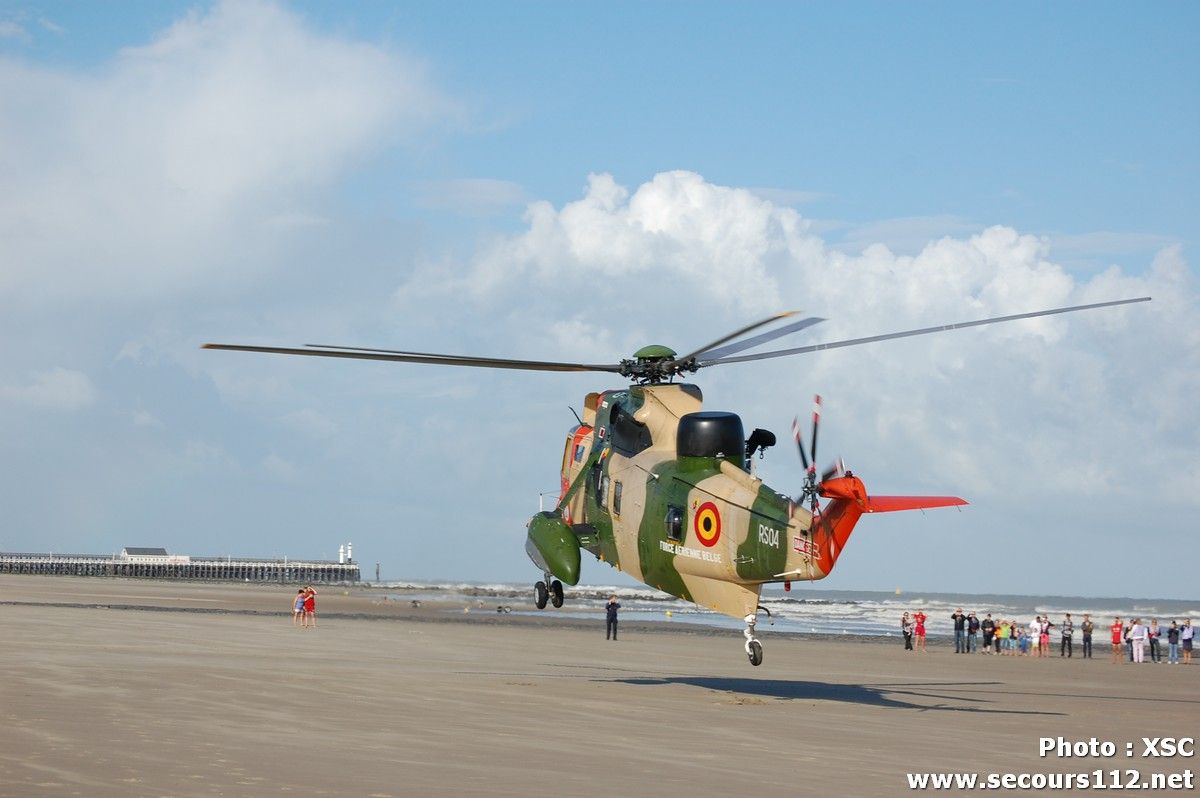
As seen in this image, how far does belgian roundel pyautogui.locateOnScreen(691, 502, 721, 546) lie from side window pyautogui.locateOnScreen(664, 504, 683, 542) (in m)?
0.36

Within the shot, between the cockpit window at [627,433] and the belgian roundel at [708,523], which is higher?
the cockpit window at [627,433]

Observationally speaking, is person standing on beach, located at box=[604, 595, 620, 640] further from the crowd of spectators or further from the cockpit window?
the cockpit window

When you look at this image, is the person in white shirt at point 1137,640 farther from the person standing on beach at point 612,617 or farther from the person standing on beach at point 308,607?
the person standing on beach at point 308,607

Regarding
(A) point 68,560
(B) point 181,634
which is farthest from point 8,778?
(A) point 68,560

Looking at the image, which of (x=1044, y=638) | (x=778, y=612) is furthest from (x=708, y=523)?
(x=778, y=612)

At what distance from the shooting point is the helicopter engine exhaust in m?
24.6

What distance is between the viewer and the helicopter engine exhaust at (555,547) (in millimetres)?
24578

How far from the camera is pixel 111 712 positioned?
1634cm

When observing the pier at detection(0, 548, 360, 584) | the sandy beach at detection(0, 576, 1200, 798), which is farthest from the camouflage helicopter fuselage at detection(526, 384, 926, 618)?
the pier at detection(0, 548, 360, 584)

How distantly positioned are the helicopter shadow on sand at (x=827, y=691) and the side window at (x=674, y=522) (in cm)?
442

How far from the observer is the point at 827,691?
27.0m

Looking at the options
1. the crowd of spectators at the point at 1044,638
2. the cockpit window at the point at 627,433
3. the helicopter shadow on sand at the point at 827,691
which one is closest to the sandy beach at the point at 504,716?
the helicopter shadow on sand at the point at 827,691

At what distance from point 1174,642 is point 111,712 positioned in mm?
39866

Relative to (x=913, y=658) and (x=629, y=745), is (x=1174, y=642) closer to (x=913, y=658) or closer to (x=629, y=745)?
(x=913, y=658)
